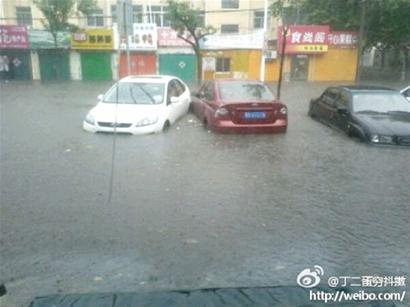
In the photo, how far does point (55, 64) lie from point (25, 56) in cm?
217

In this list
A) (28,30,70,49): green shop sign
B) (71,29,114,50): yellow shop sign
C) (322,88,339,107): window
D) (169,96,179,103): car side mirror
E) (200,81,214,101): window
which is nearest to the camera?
(200,81,214,101): window

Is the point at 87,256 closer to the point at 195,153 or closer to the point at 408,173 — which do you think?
the point at 195,153

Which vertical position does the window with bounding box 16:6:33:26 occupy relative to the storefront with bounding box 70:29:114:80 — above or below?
above

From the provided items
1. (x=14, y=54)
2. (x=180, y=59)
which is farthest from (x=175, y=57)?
(x=14, y=54)

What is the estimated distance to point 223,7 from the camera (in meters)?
34.2

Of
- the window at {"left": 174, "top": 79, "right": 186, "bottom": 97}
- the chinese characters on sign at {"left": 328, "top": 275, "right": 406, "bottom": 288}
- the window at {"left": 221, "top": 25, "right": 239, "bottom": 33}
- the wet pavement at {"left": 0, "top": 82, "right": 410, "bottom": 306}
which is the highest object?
the window at {"left": 221, "top": 25, "right": 239, "bottom": 33}

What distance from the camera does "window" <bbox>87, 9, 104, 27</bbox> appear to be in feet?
111

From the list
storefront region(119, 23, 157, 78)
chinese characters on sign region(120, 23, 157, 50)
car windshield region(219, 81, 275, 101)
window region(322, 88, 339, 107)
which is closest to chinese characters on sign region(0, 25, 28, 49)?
storefront region(119, 23, 157, 78)

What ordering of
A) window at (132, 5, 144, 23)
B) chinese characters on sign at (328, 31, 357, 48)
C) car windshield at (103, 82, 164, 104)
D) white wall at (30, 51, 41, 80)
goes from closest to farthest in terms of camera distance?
car windshield at (103, 82, 164, 104) < chinese characters on sign at (328, 31, 357, 48) < white wall at (30, 51, 41, 80) < window at (132, 5, 144, 23)

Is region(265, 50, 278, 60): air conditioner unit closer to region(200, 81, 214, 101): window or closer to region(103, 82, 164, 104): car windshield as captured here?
region(200, 81, 214, 101): window

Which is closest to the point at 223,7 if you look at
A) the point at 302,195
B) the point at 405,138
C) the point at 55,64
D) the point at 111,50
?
the point at 111,50

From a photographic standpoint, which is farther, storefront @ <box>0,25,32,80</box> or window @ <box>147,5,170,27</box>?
window @ <box>147,5,170,27</box>

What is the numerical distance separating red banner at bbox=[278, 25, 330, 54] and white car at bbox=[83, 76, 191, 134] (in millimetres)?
19983

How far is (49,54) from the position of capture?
3072 cm
